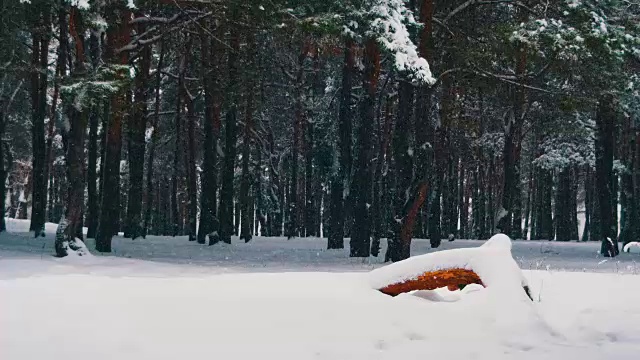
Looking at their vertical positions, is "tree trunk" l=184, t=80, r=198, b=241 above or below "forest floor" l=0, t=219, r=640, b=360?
above

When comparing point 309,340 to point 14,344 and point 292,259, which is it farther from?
point 292,259

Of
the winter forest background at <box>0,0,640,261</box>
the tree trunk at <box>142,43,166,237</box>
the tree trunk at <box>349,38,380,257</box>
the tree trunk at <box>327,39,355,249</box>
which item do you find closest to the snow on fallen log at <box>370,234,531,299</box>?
the winter forest background at <box>0,0,640,261</box>

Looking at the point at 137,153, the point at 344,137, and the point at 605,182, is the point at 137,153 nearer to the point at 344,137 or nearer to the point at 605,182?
the point at 344,137

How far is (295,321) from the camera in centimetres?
593

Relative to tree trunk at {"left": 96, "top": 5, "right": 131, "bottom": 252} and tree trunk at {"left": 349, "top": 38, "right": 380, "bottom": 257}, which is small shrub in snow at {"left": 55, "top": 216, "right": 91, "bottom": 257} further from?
tree trunk at {"left": 349, "top": 38, "right": 380, "bottom": 257}

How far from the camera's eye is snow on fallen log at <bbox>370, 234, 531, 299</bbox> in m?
6.68

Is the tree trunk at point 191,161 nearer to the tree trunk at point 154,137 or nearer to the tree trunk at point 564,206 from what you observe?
the tree trunk at point 154,137

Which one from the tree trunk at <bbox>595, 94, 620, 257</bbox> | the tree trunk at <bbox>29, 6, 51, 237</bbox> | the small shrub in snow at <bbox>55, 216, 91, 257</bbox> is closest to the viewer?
the small shrub in snow at <bbox>55, 216, 91, 257</bbox>

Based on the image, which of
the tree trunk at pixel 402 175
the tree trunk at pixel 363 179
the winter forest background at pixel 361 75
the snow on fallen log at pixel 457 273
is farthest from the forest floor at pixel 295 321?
the tree trunk at pixel 363 179

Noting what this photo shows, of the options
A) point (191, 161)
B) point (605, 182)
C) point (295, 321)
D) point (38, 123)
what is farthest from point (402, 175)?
point (38, 123)

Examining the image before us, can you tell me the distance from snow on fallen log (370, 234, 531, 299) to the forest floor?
16 cm

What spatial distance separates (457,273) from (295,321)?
182 centimetres

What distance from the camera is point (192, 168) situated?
24422 millimetres

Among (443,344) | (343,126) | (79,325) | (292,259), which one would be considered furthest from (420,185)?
(79,325)
